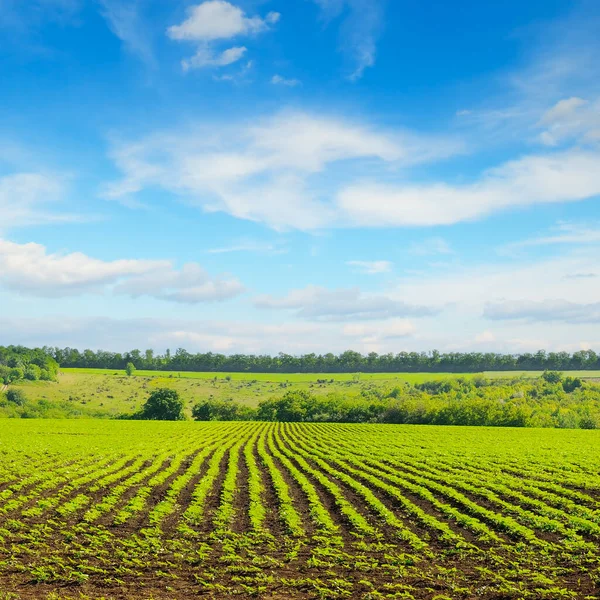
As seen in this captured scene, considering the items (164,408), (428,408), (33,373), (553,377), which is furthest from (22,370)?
(553,377)

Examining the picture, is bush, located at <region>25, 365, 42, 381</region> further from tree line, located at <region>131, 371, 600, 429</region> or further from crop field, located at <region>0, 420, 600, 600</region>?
crop field, located at <region>0, 420, 600, 600</region>

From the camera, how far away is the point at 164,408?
5527 inches

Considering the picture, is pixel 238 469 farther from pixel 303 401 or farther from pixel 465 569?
pixel 303 401

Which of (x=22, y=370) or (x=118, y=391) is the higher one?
(x=22, y=370)

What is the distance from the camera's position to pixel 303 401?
149125 mm

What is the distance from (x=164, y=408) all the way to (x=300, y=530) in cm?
12523

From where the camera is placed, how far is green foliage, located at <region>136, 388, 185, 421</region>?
140 m

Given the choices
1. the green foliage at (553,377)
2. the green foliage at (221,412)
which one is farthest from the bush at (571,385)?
the green foliage at (221,412)

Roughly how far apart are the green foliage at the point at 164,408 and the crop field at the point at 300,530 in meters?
102

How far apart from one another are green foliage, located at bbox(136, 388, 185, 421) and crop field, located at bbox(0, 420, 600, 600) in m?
102

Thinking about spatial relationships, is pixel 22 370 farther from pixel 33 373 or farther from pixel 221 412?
pixel 221 412

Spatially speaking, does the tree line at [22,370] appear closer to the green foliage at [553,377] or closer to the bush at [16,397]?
the bush at [16,397]

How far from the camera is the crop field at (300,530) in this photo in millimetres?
16250

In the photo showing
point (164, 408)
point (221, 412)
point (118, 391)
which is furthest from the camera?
point (118, 391)
